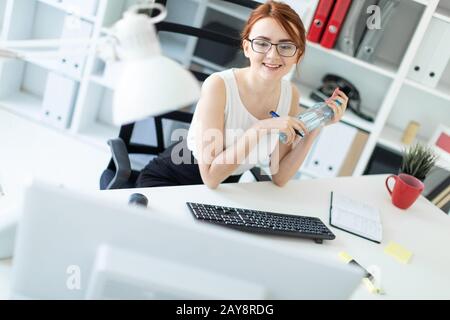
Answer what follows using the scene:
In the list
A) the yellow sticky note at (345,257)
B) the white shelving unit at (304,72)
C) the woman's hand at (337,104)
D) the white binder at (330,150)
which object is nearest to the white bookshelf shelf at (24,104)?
the white shelving unit at (304,72)

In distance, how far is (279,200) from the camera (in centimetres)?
167

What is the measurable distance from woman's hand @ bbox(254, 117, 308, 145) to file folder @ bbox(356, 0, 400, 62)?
1213mm

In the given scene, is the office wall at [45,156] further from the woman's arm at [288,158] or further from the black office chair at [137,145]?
the woman's arm at [288,158]

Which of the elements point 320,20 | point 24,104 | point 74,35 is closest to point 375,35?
point 320,20

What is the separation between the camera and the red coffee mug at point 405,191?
186cm

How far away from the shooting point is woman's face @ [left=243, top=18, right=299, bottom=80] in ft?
5.32

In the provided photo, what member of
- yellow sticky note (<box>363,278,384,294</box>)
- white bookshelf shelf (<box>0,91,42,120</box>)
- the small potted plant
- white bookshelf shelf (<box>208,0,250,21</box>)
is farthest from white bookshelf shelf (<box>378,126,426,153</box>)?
white bookshelf shelf (<box>0,91,42,120</box>)

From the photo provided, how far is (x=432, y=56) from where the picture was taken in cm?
262

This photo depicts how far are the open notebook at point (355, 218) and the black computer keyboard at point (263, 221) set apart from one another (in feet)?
0.39

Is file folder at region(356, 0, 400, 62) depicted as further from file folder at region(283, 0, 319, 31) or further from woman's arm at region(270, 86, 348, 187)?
woman's arm at region(270, 86, 348, 187)

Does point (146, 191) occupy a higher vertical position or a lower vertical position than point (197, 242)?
lower
